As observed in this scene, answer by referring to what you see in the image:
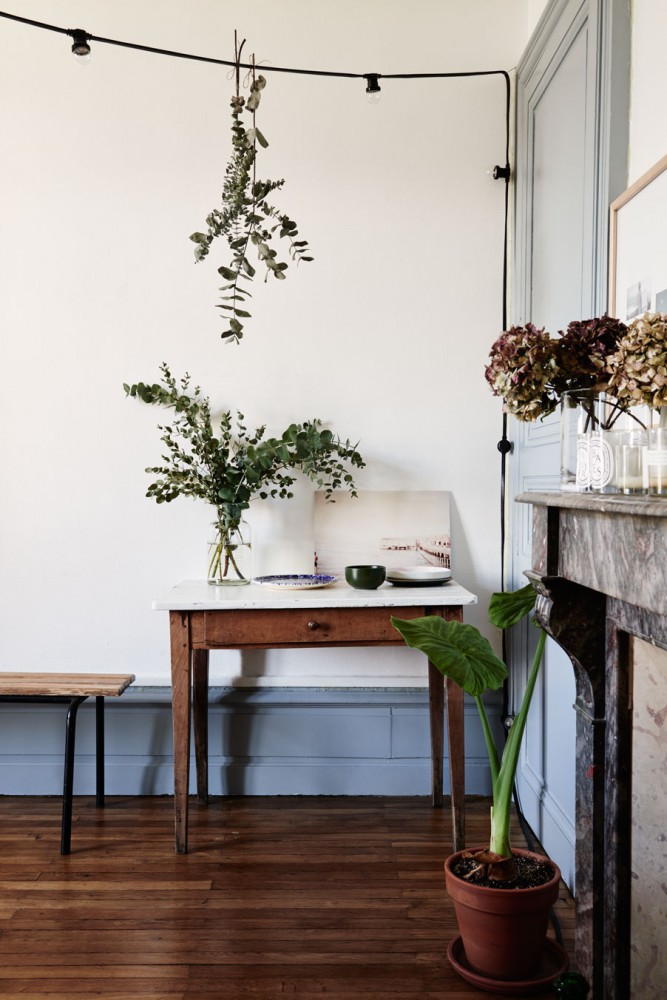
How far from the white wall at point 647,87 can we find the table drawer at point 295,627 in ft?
4.89

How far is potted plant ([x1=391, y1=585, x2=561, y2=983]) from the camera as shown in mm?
2004

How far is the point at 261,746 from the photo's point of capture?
3.30 m

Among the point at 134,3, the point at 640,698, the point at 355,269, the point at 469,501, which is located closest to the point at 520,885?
the point at 640,698

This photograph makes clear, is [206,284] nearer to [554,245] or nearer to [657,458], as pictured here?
[554,245]

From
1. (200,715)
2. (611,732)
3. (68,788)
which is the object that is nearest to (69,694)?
(68,788)

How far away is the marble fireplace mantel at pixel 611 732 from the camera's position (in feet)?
4.97

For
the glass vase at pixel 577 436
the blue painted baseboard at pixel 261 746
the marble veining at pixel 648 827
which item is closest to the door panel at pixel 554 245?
the blue painted baseboard at pixel 261 746

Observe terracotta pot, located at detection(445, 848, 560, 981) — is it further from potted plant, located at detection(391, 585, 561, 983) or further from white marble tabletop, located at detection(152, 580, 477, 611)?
white marble tabletop, located at detection(152, 580, 477, 611)

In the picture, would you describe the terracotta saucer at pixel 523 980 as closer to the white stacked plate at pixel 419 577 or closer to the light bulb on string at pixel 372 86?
the white stacked plate at pixel 419 577

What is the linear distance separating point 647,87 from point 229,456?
1.94 meters

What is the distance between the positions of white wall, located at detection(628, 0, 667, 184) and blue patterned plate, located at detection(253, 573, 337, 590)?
160 cm

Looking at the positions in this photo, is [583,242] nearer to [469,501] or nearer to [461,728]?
[469,501]

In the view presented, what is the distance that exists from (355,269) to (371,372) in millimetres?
409

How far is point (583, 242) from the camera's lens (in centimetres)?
243
